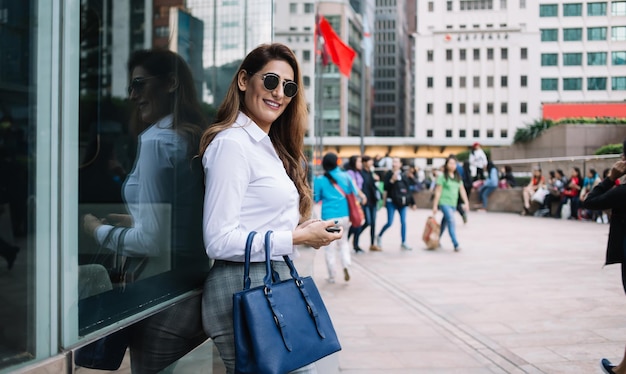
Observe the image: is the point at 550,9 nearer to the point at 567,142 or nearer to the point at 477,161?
the point at 477,161

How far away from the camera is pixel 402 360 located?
5.02m

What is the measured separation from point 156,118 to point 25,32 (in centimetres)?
92

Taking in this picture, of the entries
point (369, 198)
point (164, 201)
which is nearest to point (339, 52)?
point (369, 198)

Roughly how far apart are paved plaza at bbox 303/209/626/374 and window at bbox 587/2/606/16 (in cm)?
318

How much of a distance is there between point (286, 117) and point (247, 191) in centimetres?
52

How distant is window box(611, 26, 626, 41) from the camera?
7.20 metres

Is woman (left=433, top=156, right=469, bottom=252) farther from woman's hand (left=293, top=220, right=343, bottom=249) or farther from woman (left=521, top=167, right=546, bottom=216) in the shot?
woman (left=521, top=167, right=546, bottom=216)

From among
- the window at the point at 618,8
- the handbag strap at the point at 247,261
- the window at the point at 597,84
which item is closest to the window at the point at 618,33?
the window at the point at 618,8

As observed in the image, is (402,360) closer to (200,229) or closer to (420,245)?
(200,229)

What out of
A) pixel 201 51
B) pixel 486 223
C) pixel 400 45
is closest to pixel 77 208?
pixel 201 51

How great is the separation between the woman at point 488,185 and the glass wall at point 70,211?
21.7m

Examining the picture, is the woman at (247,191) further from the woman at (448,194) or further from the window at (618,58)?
the woman at (448,194)

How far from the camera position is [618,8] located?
7008mm

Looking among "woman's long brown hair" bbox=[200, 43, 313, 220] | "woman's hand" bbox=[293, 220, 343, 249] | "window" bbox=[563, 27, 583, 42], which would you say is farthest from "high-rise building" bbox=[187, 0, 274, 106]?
"window" bbox=[563, 27, 583, 42]
